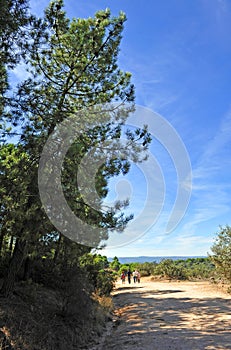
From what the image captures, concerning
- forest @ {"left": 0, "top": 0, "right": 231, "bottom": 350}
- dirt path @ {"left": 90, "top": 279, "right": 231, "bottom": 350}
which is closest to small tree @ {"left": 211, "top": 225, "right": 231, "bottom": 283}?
dirt path @ {"left": 90, "top": 279, "right": 231, "bottom": 350}

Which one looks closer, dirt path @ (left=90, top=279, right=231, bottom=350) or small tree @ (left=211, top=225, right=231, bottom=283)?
dirt path @ (left=90, top=279, right=231, bottom=350)

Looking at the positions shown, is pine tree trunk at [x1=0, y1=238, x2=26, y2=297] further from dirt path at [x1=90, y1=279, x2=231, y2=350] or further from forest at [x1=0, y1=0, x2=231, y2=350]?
dirt path at [x1=90, y1=279, x2=231, y2=350]

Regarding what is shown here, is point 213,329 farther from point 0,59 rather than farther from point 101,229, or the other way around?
point 0,59

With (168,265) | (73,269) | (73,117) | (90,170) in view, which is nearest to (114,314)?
(73,269)

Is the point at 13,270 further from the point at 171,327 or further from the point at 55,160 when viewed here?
the point at 171,327

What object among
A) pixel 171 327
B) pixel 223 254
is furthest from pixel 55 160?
pixel 223 254

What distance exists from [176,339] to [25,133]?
6.54 metres

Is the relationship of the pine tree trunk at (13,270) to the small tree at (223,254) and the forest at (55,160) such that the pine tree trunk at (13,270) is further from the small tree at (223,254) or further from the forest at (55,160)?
the small tree at (223,254)

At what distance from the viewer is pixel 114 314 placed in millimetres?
13109

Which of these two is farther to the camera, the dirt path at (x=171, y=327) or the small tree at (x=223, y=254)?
the small tree at (x=223, y=254)

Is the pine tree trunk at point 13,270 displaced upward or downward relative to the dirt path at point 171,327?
upward

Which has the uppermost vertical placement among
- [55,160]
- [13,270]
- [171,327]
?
[55,160]

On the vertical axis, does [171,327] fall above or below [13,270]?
below

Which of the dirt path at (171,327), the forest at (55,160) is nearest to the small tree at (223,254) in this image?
the dirt path at (171,327)
